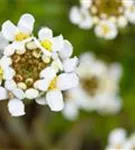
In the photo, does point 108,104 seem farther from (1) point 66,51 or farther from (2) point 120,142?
(1) point 66,51

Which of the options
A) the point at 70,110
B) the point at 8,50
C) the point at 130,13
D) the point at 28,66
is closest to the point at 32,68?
the point at 28,66

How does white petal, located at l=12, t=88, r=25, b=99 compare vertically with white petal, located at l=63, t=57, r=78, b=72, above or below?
below

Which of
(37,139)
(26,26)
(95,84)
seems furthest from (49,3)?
(26,26)

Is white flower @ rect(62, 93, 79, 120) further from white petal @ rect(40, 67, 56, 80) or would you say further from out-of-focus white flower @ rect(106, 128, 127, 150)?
white petal @ rect(40, 67, 56, 80)

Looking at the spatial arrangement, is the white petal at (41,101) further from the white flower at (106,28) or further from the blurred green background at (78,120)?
the blurred green background at (78,120)

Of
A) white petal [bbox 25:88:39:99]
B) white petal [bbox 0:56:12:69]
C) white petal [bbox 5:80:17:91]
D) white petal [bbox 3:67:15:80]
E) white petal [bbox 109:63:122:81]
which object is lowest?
white petal [bbox 25:88:39:99]

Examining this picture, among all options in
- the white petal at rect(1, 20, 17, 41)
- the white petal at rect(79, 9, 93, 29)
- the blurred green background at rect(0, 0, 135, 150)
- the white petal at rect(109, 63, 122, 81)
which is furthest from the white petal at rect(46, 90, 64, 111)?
the white petal at rect(109, 63, 122, 81)
